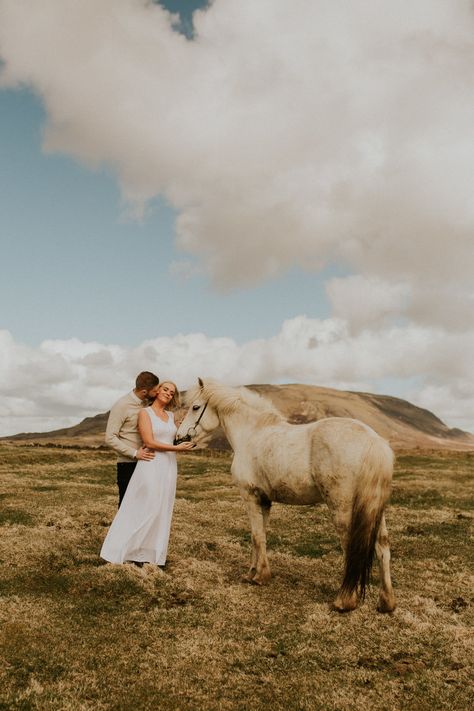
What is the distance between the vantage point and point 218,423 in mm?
9789

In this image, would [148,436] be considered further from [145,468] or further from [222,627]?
[222,627]

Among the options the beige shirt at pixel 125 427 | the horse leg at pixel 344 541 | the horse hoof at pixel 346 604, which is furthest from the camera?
the beige shirt at pixel 125 427

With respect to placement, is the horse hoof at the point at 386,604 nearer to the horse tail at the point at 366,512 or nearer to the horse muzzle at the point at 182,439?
the horse tail at the point at 366,512

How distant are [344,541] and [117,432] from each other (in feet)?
15.1

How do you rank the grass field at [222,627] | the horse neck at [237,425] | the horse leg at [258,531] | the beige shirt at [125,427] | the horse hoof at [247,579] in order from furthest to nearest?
1. the beige shirt at [125,427]
2. the horse neck at [237,425]
3. the horse hoof at [247,579]
4. the horse leg at [258,531]
5. the grass field at [222,627]

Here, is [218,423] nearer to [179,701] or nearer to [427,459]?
[179,701]

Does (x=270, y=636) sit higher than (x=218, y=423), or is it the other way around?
(x=218, y=423)

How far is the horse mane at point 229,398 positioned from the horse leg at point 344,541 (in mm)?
2272

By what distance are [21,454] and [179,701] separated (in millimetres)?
30972

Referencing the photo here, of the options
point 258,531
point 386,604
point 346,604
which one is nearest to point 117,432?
point 258,531

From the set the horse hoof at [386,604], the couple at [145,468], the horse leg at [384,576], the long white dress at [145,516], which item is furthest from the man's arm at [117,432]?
the horse hoof at [386,604]

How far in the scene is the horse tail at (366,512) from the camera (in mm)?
7398

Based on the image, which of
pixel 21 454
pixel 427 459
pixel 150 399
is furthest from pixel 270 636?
pixel 427 459

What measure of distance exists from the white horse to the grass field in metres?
0.84
